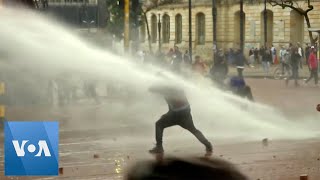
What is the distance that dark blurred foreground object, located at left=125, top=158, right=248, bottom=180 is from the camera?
100.0 inches

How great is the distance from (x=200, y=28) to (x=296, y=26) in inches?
540

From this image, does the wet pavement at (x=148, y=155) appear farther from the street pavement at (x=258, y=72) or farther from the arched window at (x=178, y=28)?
the arched window at (x=178, y=28)

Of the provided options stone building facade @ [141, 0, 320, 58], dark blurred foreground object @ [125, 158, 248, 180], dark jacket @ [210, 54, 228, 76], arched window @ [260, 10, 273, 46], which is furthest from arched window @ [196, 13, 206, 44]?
dark blurred foreground object @ [125, 158, 248, 180]

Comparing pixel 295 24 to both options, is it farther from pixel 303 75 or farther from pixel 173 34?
pixel 303 75

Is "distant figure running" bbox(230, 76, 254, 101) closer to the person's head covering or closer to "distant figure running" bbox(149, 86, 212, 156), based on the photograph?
the person's head covering

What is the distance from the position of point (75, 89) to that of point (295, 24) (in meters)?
39.9

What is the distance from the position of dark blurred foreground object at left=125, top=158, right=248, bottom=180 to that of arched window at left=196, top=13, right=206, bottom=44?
7043 cm

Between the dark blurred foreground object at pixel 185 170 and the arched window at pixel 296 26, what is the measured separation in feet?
199

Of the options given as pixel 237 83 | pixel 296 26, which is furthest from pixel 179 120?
pixel 296 26

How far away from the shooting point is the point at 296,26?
6269 centimetres

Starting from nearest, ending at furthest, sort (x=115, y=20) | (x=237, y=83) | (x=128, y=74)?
1. (x=128, y=74)
2. (x=237, y=83)
3. (x=115, y=20)

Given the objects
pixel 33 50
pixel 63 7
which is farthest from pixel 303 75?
pixel 33 50

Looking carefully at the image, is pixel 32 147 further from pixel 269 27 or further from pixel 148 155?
pixel 269 27

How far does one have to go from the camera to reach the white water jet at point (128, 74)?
50.5 feet
